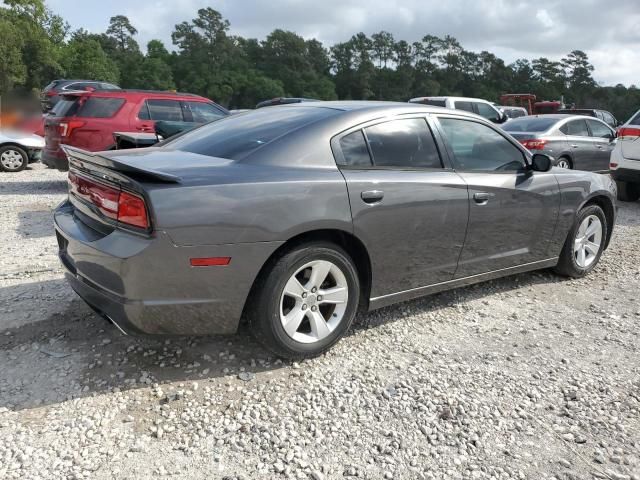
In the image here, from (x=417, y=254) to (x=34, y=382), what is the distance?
2364 mm

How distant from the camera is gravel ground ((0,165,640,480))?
2.43 metres

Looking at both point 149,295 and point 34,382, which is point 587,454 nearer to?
point 149,295

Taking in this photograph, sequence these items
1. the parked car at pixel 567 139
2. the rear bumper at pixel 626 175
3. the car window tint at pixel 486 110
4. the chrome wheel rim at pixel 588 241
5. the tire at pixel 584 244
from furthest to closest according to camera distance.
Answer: the car window tint at pixel 486 110 → the parked car at pixel 567 139 → the rear bumper at pixel 626 175 → the chrome wheel rim at pixel 588 241 → the tire at pixel 584 244

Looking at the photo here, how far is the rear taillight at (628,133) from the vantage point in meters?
8.96

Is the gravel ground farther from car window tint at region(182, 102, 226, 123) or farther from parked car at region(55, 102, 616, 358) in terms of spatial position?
car window tint at region(182, 102, 226, 123)

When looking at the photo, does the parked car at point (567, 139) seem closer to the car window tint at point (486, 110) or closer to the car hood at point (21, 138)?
the car window tint at point (486, 110)

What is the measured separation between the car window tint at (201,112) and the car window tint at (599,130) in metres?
7.62

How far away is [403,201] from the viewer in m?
3.46

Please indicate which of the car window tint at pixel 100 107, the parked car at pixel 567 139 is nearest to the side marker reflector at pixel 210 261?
the car window tint at pixel 100 107

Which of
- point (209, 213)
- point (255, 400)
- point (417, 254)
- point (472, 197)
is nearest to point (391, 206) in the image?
point (417, 254)

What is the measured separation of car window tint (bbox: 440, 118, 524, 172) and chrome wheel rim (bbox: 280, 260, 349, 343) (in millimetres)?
1322

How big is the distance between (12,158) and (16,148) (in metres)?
0.22

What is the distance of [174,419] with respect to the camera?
2.70m

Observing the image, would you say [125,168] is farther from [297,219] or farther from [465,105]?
[465,105]
